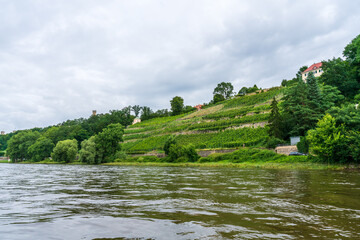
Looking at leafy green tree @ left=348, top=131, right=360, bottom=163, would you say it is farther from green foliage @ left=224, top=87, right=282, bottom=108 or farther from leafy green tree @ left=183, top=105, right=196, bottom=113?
leafy green tree @ left=183, top=105, right=196, bottom=113

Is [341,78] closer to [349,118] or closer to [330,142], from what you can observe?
[349,118]

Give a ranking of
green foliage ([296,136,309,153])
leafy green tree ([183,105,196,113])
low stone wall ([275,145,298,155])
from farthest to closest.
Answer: leafy green tree ([183,105,196,113])
low stone wall ([275,145,298,155])
green foliage ([296,136,309,153])

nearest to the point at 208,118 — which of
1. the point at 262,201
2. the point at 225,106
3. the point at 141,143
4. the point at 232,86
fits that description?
the point at 225,106

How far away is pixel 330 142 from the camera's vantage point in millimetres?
32594

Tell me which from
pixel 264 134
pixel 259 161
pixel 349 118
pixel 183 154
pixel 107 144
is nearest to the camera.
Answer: pixel 349 118

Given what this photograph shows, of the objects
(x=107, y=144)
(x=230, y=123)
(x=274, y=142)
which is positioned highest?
(x=230, y=123)

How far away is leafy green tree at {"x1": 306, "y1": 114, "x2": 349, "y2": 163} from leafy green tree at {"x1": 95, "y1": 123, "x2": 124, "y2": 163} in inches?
1891

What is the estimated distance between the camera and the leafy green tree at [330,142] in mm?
32281

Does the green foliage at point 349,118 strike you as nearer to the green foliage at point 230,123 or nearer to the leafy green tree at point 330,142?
the leafy green tree at point 330,142

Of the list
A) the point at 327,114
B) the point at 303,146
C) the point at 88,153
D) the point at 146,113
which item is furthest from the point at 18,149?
the point at 327,114

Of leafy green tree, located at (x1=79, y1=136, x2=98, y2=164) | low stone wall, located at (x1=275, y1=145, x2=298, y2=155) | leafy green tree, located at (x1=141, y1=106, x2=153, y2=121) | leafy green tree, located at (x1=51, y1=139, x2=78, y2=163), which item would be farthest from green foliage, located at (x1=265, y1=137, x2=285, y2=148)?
leafy green tree, located at (x1=141, y1=106, x2=153, y2=121)

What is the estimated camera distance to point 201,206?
350 inches

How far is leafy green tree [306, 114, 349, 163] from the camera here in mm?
32281

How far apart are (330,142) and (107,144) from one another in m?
51.1
